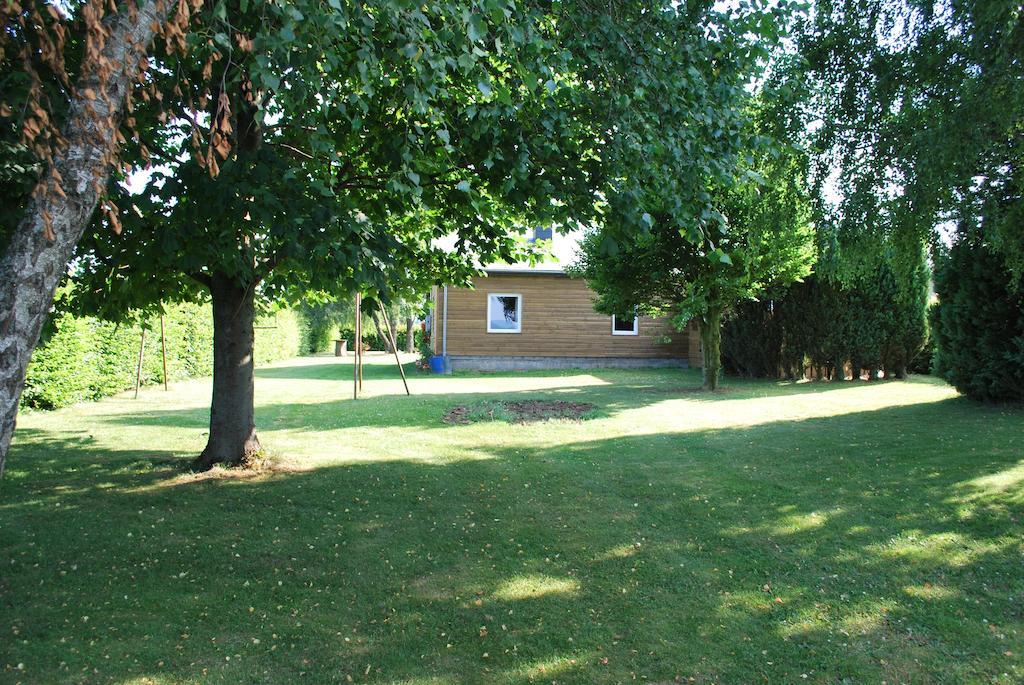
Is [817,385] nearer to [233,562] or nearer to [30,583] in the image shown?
[233,562]

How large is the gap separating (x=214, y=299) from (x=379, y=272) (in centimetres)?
354

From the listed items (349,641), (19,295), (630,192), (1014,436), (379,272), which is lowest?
(349,641)

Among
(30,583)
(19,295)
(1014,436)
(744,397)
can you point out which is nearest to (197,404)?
(30,583)

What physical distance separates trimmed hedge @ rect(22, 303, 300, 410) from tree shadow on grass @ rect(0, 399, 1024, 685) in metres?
3.51

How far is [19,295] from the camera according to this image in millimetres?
2670

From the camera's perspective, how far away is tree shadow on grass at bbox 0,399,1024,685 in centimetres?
348

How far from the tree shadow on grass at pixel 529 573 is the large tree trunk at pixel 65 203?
170 centimetres

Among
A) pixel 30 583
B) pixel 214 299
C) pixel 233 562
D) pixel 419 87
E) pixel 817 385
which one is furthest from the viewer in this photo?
pixel 817 385

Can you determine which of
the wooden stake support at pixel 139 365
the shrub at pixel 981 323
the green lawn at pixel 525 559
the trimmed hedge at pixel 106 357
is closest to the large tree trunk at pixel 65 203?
the green lawn at pixel 525 559

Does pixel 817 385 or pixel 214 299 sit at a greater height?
pixel 214 299

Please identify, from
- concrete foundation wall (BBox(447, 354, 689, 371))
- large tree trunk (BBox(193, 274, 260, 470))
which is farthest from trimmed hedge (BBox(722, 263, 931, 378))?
large tree trunk (BBox(193, 274, 260, 470))

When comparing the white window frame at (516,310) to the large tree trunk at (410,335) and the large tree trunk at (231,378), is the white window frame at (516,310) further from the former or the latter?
the large tree trunk at (231,378)

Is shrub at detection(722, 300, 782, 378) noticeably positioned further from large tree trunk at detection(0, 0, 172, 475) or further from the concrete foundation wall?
large tree trunk at detection(0, 0, 172, 475)

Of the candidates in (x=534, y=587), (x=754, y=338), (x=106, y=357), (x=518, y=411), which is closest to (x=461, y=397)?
→ (x=518, y=411)
